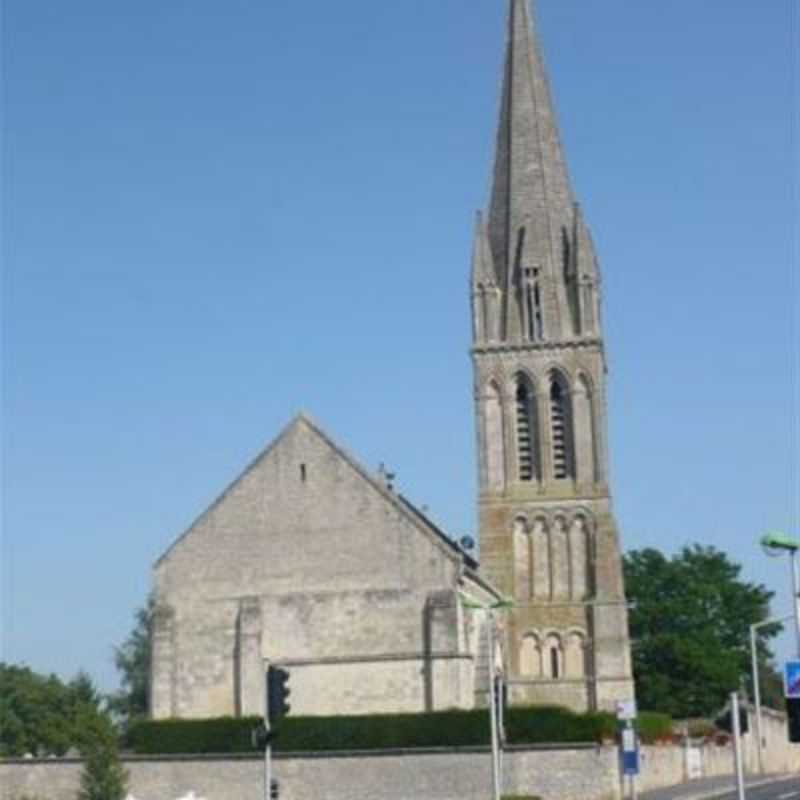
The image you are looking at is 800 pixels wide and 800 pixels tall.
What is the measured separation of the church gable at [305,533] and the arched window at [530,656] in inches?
527

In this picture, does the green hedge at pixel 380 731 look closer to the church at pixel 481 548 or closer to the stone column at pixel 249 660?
the church at pixel 481 548

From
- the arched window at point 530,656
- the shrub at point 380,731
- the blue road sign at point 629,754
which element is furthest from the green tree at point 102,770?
the arched window at point 530,656

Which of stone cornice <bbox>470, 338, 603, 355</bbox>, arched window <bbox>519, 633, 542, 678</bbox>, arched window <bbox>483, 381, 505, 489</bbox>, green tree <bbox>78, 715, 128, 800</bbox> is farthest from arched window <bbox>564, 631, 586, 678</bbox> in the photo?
green tree <bbox>78, 715, 128, 800</bbox>

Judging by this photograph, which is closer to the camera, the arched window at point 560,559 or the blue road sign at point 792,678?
the blue road sign at point 792,678

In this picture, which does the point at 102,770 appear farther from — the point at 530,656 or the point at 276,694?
the point at 530,656

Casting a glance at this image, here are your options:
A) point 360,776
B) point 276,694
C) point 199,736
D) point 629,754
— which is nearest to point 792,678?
point 276,694

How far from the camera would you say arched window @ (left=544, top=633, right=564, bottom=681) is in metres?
64.3

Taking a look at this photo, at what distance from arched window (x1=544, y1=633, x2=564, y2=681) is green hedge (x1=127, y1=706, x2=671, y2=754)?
17567 mm

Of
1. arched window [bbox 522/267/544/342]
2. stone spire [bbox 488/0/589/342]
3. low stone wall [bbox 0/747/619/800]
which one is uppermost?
stone spire [bbox 488/0/589/342]

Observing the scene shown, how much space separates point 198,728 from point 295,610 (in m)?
6.27

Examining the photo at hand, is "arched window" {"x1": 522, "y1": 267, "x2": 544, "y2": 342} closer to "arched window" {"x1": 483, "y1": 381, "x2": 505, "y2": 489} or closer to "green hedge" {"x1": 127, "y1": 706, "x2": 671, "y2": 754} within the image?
"arched window" {"x1": 483, "y1": 381, "x2": 505, "y2": 489}

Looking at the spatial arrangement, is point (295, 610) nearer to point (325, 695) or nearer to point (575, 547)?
point (325, 695)

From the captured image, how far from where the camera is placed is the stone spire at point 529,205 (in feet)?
229

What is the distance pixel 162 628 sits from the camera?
52875 mm
